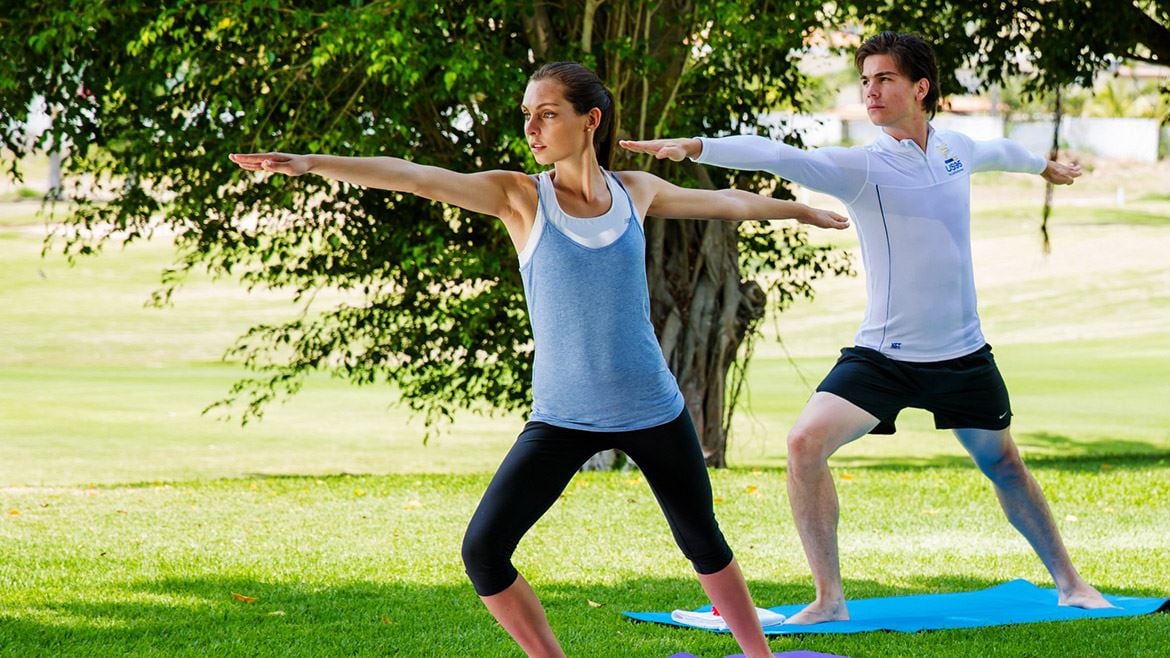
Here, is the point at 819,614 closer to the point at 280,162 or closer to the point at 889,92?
the point at 889,92

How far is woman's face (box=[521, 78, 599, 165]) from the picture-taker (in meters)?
3.88

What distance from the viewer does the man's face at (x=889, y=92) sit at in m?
5.09

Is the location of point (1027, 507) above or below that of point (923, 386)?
below

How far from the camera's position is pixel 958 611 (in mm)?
5473

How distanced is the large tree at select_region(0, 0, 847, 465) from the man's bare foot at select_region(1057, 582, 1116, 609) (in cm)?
481

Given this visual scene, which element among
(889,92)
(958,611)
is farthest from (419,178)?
(958,611)

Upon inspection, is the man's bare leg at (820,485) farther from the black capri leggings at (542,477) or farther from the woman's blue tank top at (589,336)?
the woman's blue tank top at (589,336)

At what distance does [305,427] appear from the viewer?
56.1 feet

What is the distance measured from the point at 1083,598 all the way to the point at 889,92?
6.48 feet

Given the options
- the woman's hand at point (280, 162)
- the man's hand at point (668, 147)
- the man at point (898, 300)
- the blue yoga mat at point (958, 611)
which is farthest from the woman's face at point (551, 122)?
the blue yoga mat at point (958, 611)

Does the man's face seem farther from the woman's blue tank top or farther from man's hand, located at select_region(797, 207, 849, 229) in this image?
the woman's blue tank top

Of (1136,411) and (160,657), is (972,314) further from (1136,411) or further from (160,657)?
(1136,411)

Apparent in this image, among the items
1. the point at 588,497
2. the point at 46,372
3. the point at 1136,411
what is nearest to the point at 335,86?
the point at 588,497

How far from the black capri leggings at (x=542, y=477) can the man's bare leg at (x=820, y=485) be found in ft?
4.04
